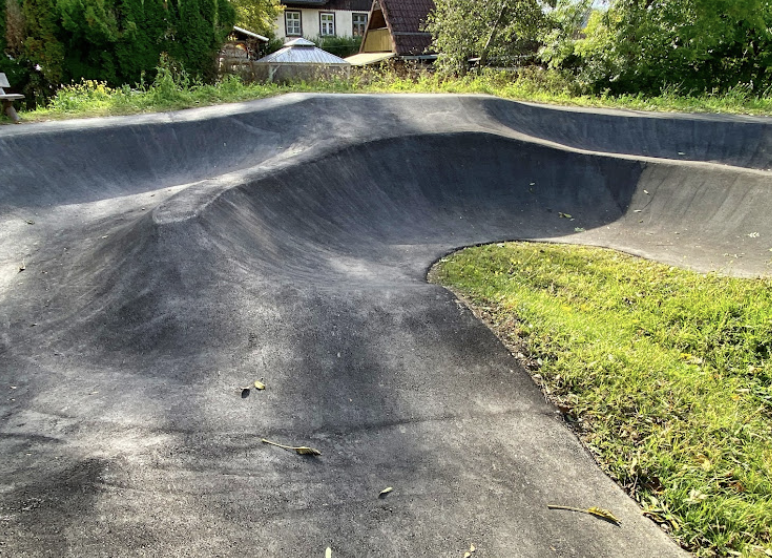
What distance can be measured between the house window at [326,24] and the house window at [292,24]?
1647 mm

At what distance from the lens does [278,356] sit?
3654 millimetres

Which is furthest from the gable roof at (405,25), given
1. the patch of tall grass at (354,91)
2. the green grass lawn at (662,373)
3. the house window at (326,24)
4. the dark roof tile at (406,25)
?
the green grass lawn at (662,373)

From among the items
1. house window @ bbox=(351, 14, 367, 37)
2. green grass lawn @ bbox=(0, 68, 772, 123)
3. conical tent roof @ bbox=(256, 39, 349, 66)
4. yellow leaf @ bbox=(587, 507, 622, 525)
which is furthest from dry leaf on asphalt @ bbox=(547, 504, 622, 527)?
house window @ bbox=(351, 14, 367, 37)

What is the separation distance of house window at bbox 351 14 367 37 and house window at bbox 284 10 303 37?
4344 mm

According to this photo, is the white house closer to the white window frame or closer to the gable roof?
the white window frame

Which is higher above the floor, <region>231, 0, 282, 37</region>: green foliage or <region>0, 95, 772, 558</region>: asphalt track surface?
<region>231, 0, 282, 37</region>: green foliage

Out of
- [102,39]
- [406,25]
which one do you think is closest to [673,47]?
[406,25]

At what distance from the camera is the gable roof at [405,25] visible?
89.1 ft

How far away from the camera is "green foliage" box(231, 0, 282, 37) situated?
25812mm

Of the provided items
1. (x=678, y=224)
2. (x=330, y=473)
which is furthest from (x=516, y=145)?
(x=330, y=473)

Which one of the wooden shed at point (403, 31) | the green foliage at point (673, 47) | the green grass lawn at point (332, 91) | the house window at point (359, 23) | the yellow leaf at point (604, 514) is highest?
the house window at point (359, 23)

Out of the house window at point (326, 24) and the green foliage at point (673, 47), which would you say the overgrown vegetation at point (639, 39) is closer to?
the green foliage at point (673, 47)

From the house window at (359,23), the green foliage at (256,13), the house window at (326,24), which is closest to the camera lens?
the green foliage at (256,13)

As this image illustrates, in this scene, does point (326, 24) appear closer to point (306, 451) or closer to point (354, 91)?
point (354, 91)
